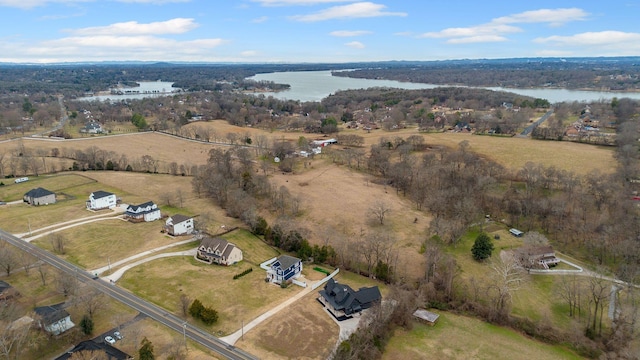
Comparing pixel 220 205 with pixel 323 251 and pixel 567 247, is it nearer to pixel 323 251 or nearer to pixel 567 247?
pixel 323 251

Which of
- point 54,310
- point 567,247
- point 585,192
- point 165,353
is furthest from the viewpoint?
point 585,192

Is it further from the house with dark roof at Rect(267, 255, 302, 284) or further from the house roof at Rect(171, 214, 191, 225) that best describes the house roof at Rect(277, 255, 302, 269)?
the house roof at Rect(171, 214, 191, 225)

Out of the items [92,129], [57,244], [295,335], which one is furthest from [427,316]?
[92,129]

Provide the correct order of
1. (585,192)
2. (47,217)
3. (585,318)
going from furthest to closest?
(585,192) → (47,217) → (585,318)

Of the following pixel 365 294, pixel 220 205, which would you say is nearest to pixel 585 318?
pixel 365 294

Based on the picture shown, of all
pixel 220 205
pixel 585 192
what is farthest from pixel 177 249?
pixel 585 192

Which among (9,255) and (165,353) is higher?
(9,255)

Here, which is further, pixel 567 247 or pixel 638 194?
pixel 638 194

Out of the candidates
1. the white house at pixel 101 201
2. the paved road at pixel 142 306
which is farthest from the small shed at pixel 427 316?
the white house at pixel 101 201
